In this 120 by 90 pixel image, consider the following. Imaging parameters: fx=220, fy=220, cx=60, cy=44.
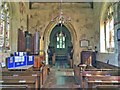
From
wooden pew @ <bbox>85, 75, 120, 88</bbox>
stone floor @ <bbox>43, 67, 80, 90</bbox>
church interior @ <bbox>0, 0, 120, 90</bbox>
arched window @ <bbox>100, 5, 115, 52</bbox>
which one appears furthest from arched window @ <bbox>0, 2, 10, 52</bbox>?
wooden pew @ <bbox>85, 75, 120, 88</bbox>

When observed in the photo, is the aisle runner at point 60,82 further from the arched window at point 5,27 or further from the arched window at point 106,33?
the arched window at point 106,33

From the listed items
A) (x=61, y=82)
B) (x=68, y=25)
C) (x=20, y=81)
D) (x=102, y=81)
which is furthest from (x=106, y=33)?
(x=20, y=81)

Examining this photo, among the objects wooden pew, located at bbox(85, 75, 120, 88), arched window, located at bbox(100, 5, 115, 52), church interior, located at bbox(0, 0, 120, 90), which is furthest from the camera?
arched window, located at bbox(100, 5, 115, 52)

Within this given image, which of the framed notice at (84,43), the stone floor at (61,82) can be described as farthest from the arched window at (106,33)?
the stone floor at (61,82)

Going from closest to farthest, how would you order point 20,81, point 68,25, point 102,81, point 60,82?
point 20,81, point 102,81, point 60,82, point 68,25

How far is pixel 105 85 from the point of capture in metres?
4.33

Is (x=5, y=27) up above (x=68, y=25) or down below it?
below

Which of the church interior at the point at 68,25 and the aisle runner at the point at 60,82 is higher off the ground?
the church interior at the point at 68,25

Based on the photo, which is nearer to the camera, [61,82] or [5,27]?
[61,82]

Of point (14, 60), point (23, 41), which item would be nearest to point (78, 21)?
point (23, 41)

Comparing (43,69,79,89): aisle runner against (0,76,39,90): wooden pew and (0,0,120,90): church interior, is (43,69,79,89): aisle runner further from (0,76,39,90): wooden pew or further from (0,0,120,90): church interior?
(0,76,39,90): wooden pew

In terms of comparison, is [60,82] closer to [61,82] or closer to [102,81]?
[61,82]

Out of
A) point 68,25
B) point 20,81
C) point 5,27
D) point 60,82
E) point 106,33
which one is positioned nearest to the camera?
point 20,81

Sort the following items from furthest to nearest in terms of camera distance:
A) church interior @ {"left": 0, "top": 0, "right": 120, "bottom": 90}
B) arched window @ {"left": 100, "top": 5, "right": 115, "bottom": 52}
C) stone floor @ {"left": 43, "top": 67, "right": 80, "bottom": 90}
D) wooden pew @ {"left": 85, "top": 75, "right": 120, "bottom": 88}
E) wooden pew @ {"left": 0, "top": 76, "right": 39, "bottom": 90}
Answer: arched window @ {"left": 100, "top": 5, "right": 115, "bottom": 52}, church interior @ {"left": 0, "top": 0, "right": 120, "bottom": 90}, stone floor @ {"left": 43, "top": 67, "right": 80, "bottom": 90}, wooden pew @ {"left": 85, "top": 75, "right": 120, "bottom": 88}, wooden pew @ {"left": 0, "top": 76, "right": 39, "bottom": 90}
